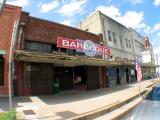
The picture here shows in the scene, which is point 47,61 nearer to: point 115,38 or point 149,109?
point 149,109

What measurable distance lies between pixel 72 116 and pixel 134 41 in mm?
39251

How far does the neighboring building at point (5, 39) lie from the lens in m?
17.2

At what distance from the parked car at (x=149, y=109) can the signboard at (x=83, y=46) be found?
44.5 feet

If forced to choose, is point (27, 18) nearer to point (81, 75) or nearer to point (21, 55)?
point (21, 55)

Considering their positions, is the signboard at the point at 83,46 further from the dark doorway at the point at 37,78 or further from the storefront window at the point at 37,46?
the dark doorway at the point at 37,78

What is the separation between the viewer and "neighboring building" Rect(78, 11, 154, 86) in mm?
31859

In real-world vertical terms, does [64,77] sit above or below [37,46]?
below

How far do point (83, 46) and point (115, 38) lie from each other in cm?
1219

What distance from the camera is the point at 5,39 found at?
57.4 feet

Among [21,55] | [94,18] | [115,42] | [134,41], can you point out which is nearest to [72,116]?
[21,55]

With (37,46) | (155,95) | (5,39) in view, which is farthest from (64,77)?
(155,95)

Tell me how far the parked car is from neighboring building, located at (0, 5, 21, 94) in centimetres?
1160

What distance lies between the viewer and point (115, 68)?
3356 cm

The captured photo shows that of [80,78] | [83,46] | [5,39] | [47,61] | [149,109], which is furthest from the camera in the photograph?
[80,78]
